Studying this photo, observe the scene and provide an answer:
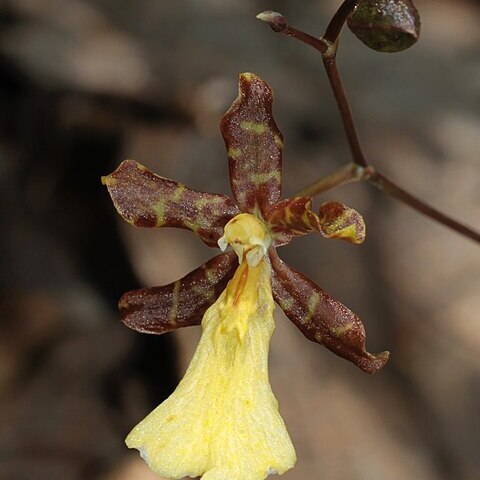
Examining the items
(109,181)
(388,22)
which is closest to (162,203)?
(109,181)

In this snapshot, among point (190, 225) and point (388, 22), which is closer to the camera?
point (388, 22)

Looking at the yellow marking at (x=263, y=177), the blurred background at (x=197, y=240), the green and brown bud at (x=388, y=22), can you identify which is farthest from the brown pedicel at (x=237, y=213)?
the blurred background at (x=197, y=240)

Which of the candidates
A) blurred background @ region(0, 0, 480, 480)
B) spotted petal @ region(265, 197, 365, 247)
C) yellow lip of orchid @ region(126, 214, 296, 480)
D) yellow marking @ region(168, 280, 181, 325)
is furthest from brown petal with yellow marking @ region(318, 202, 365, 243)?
blurred background @ region(0, 0, 480, 480)

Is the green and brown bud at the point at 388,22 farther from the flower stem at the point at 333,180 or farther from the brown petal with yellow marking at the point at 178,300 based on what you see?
the brown petal with yellow marking at the point at 178,300

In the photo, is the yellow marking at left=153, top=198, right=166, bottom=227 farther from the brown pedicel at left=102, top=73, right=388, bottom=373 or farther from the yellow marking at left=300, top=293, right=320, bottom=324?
the yellow marking at left=300, top=293, right=320, bottom=324

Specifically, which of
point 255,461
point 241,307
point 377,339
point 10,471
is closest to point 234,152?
point 241,307

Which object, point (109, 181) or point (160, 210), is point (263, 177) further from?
point (109, 181)
